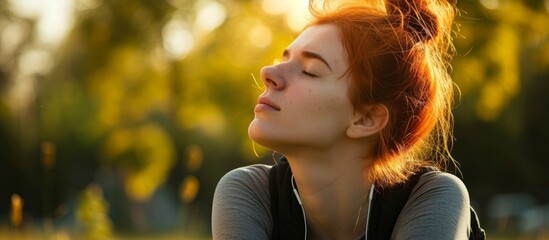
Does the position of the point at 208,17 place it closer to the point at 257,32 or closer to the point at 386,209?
the point at 257,32

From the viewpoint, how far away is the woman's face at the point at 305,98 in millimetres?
2631

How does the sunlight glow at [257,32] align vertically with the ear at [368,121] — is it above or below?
below

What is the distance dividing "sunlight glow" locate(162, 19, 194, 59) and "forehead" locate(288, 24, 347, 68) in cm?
1420

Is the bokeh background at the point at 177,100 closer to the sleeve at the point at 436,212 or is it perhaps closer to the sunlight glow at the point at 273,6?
the sunlight glow at the point at 273,6

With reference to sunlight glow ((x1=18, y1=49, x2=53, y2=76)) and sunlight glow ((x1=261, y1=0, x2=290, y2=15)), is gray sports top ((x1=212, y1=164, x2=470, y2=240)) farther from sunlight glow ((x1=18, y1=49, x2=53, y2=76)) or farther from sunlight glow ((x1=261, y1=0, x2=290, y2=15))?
sunlight glow ((x1=18, y1=49, x2=53, y2=76))

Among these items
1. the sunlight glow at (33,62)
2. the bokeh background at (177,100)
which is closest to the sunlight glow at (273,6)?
the bokeh background at (177,100)

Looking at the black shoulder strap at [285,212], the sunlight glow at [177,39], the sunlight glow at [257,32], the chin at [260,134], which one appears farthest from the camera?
the sunlight glow at [177,39]

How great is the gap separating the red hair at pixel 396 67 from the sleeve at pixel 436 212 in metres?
0.11

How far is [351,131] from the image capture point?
2760 mm

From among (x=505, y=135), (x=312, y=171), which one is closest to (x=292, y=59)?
(x=312, y=171)

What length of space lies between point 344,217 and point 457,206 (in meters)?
0.38

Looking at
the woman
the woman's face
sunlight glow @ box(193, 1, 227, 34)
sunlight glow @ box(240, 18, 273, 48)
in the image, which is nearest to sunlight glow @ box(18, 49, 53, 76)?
sunlight glow @ box(193, 1, 227, 34)

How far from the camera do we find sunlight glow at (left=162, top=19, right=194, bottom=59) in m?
16.9

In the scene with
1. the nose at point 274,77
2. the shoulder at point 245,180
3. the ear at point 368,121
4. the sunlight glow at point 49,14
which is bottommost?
the sunlight glow at point 49,14
